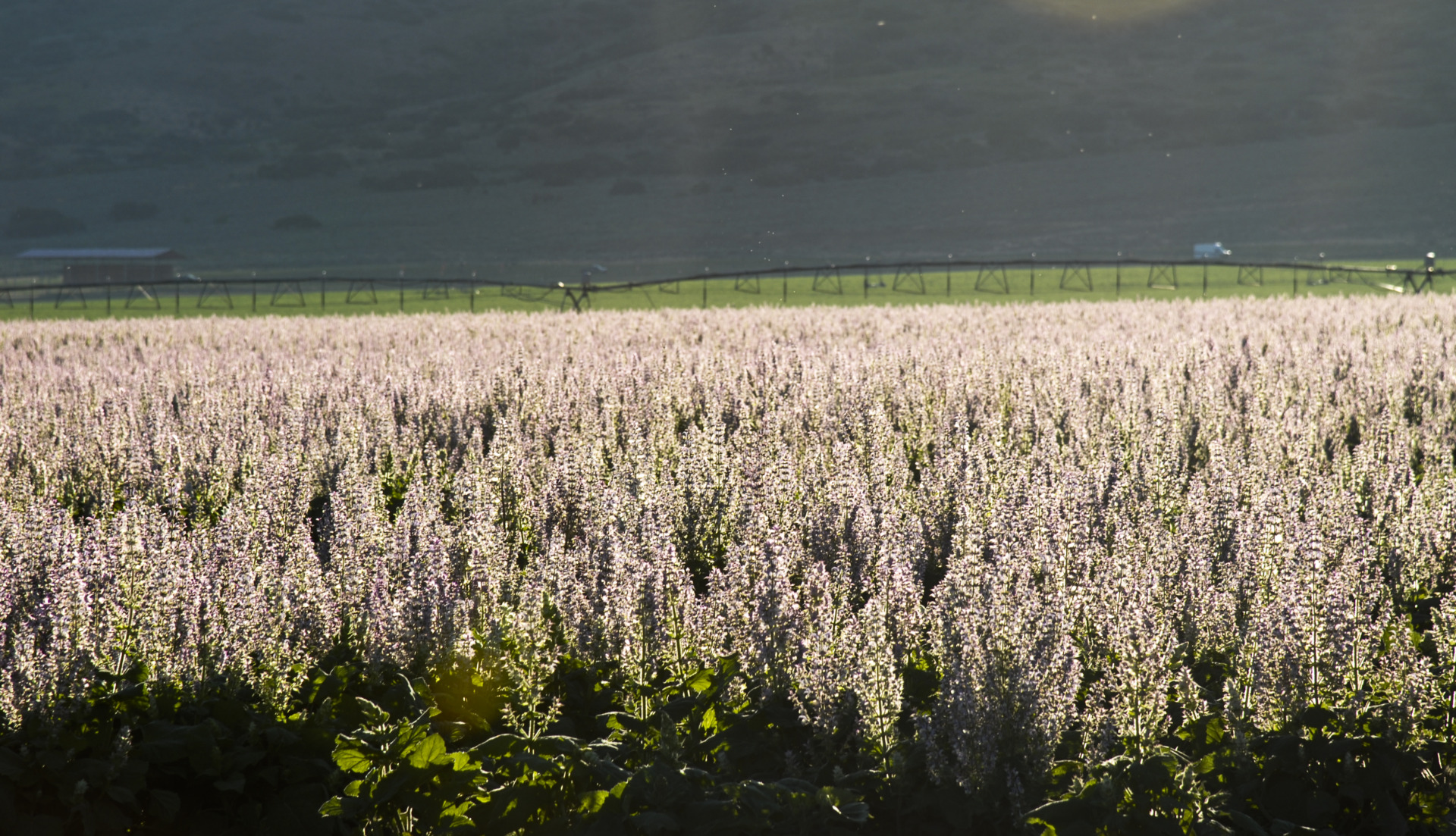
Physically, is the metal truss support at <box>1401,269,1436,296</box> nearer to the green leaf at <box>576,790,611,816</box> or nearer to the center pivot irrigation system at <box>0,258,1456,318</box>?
the center pivot irrigation system at <box>0,258,1456,318</box>

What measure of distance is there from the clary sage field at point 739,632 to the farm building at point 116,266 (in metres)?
95.0

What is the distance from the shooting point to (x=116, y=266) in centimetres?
9356

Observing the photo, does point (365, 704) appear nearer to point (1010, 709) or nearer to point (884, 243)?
point (1010, 709)

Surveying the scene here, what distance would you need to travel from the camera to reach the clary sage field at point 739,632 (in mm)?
3281

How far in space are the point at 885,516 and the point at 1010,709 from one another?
179 cm

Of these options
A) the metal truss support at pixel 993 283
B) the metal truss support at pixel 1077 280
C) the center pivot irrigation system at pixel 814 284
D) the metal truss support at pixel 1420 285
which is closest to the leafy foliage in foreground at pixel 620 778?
the center pivot irrigation system at pixel 814 284

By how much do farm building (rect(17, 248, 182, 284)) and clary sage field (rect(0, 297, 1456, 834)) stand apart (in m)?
95.0

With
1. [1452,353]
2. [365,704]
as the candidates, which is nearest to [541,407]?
[365,704]

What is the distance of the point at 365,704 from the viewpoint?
3750 mm

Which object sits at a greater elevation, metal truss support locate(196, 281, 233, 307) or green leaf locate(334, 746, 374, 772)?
metal truss support locate(196, 281, 233, 307)

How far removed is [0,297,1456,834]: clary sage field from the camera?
10.8 ft

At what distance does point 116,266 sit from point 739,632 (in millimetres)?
104372

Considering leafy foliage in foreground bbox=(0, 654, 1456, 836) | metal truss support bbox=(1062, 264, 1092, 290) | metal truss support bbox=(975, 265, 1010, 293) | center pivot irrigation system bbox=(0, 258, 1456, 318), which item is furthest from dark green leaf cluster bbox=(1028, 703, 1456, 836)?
metal truss support bbox=(1062, 264, 1092, 290)

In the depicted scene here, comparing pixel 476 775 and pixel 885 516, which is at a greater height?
pixel 885 516
